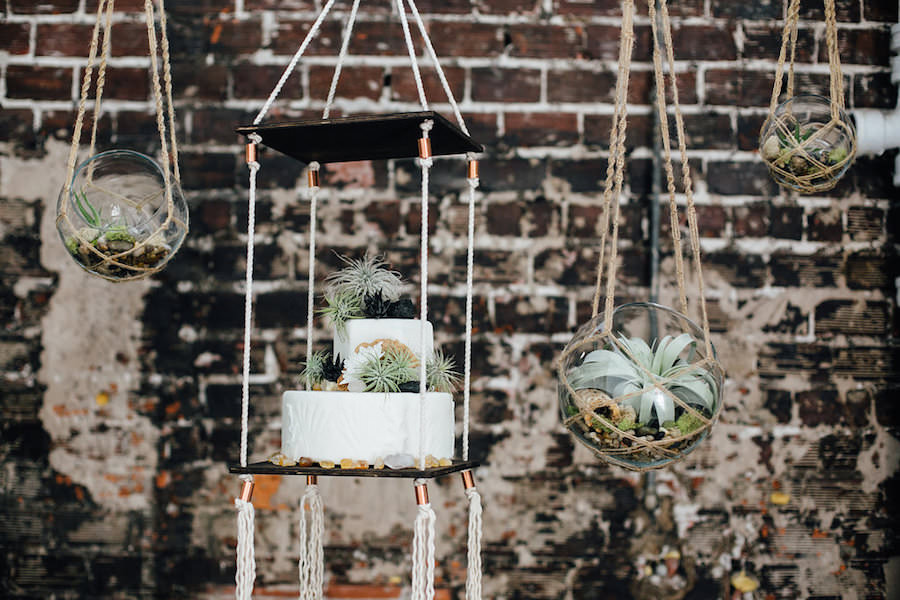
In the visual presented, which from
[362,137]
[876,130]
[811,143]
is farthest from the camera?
[876,130]

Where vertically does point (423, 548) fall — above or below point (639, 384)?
below

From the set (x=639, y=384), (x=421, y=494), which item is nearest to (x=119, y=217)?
(x=421, y=494)

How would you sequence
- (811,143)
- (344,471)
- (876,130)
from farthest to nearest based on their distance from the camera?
(876,130) → (811,143) → (344,471)

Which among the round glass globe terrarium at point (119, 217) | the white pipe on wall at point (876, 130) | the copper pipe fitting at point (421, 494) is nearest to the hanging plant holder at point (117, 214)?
the round glass globe terrarium at point (119, 217)

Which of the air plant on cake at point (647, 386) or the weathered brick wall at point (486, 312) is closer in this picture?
the air plant on cake at point (647, 386)

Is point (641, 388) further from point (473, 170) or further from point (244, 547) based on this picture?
point (244, 547)

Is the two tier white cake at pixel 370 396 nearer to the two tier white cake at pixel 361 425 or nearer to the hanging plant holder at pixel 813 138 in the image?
the two tier white cake at pixel 361 425

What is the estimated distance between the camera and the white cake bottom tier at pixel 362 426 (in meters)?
1.04

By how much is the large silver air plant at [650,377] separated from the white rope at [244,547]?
1.47ft

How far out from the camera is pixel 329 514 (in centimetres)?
157

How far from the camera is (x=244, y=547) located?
1.03m

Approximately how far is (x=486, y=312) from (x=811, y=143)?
2.13 feet

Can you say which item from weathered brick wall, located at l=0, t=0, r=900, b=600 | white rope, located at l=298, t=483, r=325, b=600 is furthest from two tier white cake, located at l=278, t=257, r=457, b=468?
weathered brick wall, located at l=0, t=0, r=900, b=600

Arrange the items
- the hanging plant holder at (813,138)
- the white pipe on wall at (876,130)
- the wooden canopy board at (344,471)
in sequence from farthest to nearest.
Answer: the white pipe on wall at (876,130), the hanging plant holder at (813,138), the wooden canopy board at (344,471)
